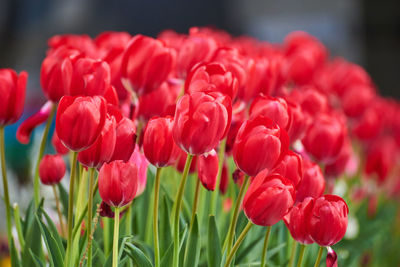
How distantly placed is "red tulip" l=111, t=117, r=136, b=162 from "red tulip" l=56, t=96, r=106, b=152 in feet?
0.07

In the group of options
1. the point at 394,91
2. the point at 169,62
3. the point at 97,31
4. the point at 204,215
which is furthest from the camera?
the point at 394,91

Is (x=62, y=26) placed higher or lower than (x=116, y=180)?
higher

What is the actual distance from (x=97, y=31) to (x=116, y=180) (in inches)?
155

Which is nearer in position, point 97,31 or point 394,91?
point 97,31

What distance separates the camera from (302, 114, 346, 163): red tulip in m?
0.61

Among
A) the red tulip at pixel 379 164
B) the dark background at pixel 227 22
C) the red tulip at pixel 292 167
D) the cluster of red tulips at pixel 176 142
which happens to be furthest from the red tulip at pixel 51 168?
the dark background at pixel 227 22

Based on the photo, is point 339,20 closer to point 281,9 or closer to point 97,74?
point 281,9

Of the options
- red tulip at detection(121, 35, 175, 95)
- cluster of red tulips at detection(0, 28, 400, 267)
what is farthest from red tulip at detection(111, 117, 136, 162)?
red tulip at detection(121, 35, 175, 95)

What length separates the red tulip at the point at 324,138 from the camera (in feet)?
1.99

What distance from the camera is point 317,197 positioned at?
455 mm

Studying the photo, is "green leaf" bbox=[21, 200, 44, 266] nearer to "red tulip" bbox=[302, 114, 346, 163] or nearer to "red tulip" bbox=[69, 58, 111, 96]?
"red tulip" bbox=[69, 58, 111, 96]

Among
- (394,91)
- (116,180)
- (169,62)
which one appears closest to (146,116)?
(169,62)

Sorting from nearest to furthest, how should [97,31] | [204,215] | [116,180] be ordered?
[116,180] < [204,215] < [97,31]

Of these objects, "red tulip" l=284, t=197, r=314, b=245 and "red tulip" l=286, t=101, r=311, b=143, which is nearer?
"red tulip" l=284, t=197, r=314, b=245
